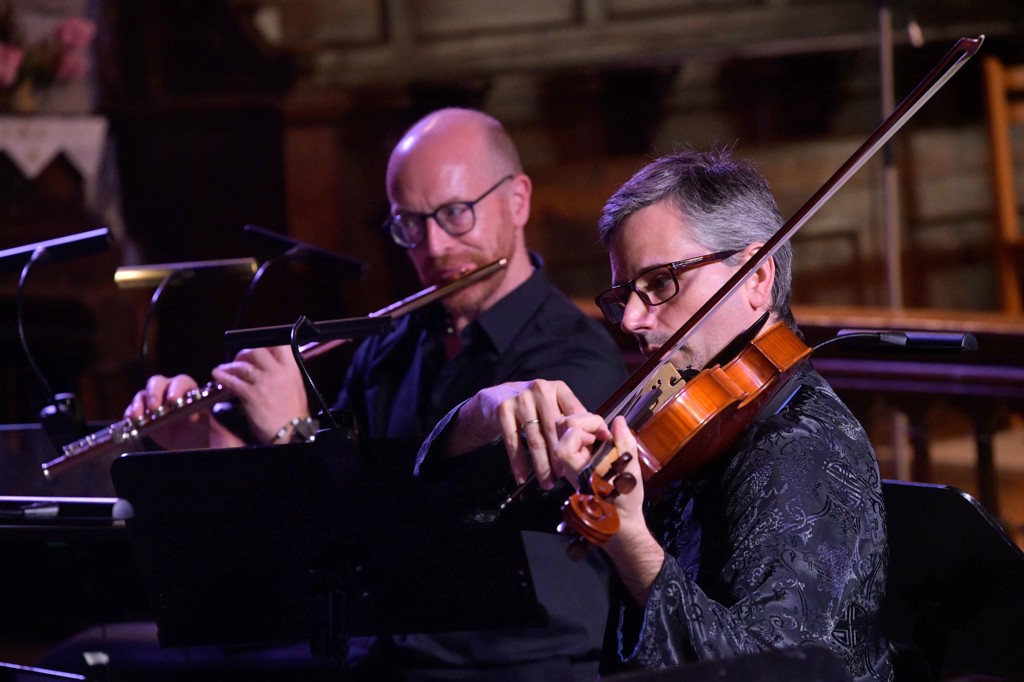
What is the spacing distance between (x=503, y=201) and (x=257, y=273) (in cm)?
62

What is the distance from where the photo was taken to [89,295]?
4285 mm

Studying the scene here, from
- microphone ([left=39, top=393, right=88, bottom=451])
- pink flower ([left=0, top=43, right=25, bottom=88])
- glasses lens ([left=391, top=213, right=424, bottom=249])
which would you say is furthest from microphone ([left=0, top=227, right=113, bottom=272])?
pink flower ([left=0, top=43, right=25, bottom=88])

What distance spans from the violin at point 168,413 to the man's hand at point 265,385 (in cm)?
4

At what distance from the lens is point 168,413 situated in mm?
2467

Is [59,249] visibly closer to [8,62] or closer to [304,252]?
[304,252]

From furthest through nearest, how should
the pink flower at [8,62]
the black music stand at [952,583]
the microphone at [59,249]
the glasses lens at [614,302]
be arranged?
the pink flower at [8,62] < the microphone at [59,249] < the glasses lens at [614,302] < the black music stand at [952,583]

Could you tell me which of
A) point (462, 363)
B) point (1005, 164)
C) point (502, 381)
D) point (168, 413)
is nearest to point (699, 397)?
point (502, 381)

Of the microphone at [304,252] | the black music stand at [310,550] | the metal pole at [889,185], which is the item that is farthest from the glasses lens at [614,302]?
the metal pole at [889,185]

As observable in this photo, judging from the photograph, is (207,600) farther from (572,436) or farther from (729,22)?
(729,22)

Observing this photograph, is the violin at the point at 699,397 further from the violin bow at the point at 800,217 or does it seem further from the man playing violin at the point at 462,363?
the man playing violin at the point at 462,363

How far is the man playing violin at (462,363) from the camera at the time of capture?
7.59 ft

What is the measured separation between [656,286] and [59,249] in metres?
1.22

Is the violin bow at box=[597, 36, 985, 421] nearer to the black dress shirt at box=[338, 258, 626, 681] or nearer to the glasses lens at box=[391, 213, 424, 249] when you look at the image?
the black dress shirt at box=[338, 258, 626, 681]

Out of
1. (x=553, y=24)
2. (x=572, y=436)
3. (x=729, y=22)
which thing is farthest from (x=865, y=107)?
(x=572, y=436)
